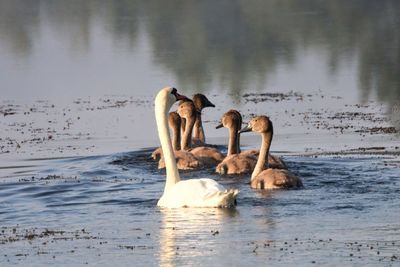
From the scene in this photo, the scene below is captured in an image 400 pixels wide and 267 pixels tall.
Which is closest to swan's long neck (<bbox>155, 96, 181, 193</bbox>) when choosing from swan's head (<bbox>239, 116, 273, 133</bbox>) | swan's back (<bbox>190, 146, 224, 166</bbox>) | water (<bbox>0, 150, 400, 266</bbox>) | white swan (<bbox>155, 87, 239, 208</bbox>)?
white swan (<bbox>155, 87, 239, 208</bbox>)

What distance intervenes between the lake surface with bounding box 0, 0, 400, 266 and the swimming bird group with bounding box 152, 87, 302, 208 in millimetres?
246

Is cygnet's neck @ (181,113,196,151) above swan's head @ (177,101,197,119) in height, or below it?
below

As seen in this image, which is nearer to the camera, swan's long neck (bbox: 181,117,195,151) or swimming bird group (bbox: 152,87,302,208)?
swimming bird group (bbox: 152,87,302,208)

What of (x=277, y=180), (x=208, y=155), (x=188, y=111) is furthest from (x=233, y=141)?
(x=277, y=180)

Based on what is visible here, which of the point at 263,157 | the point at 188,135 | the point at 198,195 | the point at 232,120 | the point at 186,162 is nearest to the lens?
the point at 198,195

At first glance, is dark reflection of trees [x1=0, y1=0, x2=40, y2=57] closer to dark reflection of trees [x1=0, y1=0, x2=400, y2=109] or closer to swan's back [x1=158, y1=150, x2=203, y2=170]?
dark reflection of trees [x1=0, y1=0, x2=400, y2=109]

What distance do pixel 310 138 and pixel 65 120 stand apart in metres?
5.35

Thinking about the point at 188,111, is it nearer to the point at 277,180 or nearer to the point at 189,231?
the point at 277,180

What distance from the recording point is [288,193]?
684 inches

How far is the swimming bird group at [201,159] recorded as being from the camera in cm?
1647

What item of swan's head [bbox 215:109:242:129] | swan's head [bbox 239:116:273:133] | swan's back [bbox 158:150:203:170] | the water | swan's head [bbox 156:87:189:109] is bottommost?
swan's back [bbox 158:150:203:170]

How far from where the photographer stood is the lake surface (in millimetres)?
14141

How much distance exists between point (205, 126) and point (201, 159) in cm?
411

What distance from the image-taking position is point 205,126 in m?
24.8
